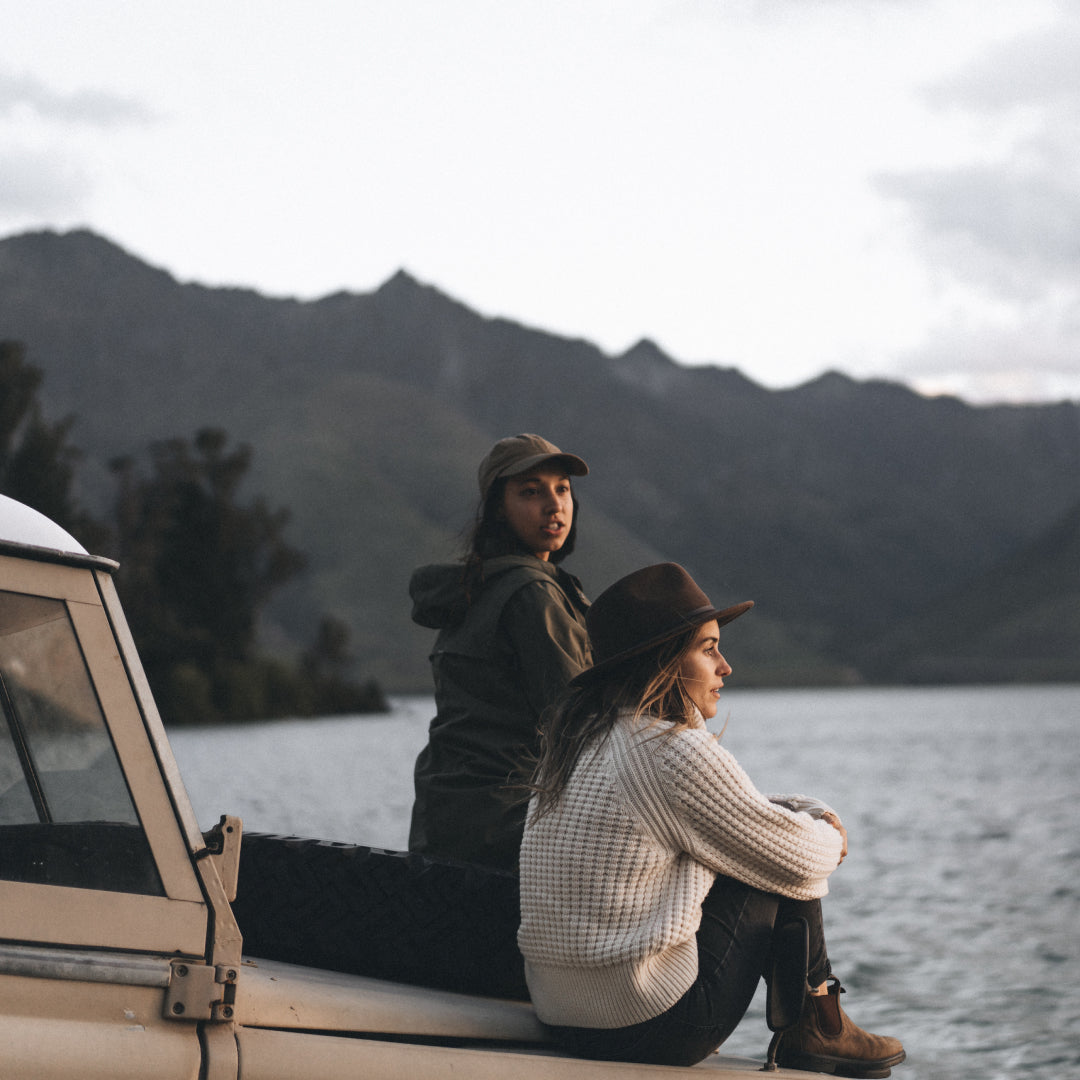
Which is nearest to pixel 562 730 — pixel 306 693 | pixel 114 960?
pixel 114 960

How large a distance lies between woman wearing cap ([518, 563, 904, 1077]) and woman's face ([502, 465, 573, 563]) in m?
0.90

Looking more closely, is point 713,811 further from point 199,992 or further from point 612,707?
point 199,992

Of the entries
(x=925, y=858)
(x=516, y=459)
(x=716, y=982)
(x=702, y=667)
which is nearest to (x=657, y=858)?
(x=716, y=982)

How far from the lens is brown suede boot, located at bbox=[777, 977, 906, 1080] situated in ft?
11.5

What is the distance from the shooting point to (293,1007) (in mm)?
2965

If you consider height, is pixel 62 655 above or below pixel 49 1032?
above

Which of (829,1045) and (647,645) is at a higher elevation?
(647,645)

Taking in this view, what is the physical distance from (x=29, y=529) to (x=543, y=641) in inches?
63.4

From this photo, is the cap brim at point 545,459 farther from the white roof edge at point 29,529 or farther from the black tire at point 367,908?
the white roof edge at point 29,529

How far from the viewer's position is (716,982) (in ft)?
10.9

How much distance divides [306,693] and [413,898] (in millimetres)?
83059

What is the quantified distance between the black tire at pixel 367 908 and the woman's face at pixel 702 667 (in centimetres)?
79

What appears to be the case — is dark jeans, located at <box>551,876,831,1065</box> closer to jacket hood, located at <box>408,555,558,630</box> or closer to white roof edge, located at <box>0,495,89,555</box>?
jacket hood, located at <box>408,555,558,630</box>

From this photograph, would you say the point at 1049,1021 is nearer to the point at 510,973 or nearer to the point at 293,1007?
the point at 510,973
